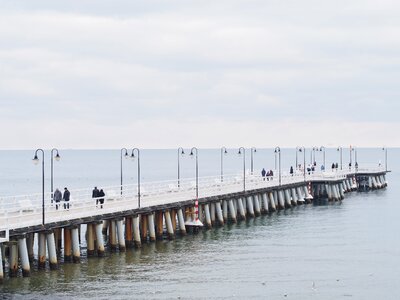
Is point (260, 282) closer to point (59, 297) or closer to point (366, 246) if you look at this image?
point (59, 297)

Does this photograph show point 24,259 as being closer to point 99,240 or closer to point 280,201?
point 99,240

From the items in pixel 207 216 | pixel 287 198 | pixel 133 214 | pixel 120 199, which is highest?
pixel 120 199

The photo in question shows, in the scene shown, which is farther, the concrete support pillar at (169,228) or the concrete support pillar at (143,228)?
the concrete support pillar at (169,228)

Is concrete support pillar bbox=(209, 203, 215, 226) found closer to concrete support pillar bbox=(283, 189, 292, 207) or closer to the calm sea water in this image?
the calm sea water

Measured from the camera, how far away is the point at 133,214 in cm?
4712

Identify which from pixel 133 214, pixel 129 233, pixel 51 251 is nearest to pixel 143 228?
pixel 129 233

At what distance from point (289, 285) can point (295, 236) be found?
60.8 ft

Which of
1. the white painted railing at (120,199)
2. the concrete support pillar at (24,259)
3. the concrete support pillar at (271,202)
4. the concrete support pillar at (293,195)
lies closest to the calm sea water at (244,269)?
the concrete support pillar at (24,259)

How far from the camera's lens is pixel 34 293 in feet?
114

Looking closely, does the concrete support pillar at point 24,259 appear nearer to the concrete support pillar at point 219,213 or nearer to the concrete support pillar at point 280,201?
the concrete support pillar at point 219,213

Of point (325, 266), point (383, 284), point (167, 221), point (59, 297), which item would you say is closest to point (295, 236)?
point (167, 221)

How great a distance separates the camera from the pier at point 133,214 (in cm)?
3922

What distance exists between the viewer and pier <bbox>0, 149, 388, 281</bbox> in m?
39.2

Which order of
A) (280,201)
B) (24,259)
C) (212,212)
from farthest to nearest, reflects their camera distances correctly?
1. (280,201)
2. (212,212)
3. (24,259)
